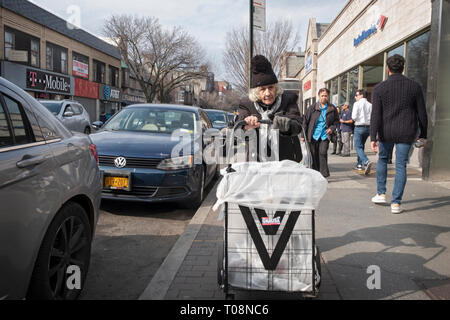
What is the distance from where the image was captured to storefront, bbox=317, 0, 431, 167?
32.0ft

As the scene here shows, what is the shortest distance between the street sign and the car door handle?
829 cm

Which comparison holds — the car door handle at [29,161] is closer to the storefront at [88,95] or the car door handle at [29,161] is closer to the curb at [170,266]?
the curb at [170,266]

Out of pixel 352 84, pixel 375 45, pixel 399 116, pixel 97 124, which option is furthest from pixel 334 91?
pixel 399 116

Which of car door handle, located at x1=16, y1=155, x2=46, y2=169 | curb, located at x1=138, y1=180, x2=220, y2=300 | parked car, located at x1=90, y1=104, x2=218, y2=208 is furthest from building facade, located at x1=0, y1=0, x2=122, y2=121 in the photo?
car door handle, located at x1=16, y1=155, x2=46, y2=169

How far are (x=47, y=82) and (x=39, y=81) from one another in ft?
3.01

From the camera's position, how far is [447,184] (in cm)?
711

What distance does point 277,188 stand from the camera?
2387 millimetres

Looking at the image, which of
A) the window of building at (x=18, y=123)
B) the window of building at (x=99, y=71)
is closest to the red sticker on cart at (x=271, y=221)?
the window of building at (x=18, y=123)

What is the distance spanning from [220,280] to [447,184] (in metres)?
6.12

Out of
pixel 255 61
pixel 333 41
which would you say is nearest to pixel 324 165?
pixel 255 61

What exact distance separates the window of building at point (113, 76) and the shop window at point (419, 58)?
3244cm

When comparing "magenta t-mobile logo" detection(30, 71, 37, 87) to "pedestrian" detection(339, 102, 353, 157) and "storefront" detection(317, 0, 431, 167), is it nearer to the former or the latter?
"storefront" detection(317, 0, 431, 167)

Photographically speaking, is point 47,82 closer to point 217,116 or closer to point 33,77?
point 33,77
